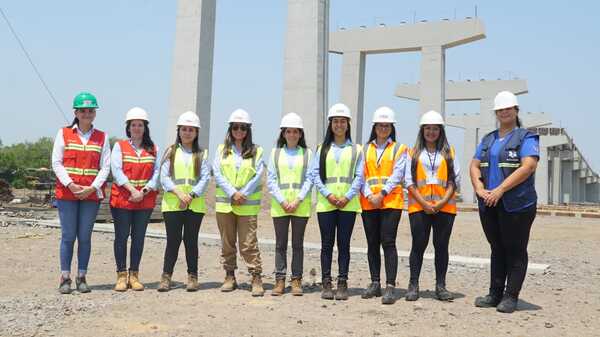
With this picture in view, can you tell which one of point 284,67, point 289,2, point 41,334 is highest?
point 289,2

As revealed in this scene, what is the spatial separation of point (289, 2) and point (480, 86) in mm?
18488

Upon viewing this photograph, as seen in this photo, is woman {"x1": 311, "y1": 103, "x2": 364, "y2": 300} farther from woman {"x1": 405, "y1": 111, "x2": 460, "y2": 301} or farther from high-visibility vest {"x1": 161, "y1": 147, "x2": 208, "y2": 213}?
high-visibility vest {"x1": 161, "y1": 147, "x2": 208, "y2": 213}

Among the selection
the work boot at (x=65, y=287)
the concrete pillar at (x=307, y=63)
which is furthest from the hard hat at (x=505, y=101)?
the concrete pillar at (x=307, y=63)

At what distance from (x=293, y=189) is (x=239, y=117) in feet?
2.71

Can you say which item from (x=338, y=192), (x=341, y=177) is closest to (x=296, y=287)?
(x=338, y=192)

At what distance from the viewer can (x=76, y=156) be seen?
552 centimetres

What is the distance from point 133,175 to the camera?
223 inches

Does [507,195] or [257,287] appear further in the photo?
[257,287]

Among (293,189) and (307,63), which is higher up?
(307,63)

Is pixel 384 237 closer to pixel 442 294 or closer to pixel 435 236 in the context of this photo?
pixel 435 236

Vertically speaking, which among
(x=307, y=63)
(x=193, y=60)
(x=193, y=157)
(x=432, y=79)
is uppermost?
(x=432, y=79)

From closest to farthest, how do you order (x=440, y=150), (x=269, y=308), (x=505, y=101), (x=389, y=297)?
1. (x=269, y=308)
2. (x=505, y=101)
3. (x=389, y=297)
4. (x=440, y=150)

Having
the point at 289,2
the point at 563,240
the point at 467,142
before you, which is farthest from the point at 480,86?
the point at 563,240

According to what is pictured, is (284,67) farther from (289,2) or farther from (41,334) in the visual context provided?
(41,334)
